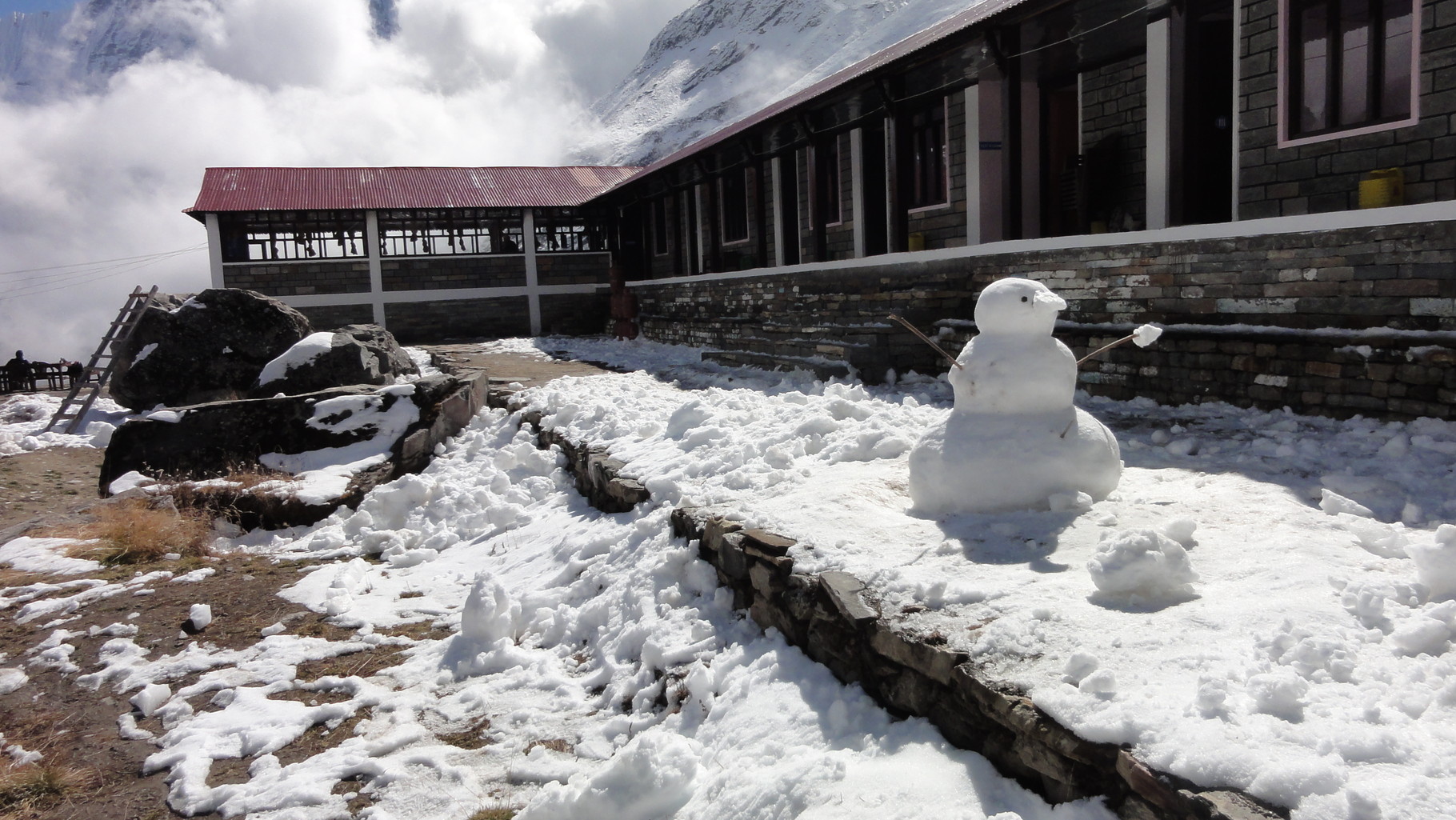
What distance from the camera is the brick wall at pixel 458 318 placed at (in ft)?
73.6

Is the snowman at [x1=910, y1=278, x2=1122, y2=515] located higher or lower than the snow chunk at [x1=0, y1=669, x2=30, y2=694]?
higher

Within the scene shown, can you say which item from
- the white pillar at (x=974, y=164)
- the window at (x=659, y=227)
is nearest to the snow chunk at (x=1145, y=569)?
the white pillar at (x=974, y=164)

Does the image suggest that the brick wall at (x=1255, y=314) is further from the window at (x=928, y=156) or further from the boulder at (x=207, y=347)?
the boulder at (x=207, y=347)

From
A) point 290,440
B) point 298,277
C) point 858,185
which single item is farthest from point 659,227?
point 290,440

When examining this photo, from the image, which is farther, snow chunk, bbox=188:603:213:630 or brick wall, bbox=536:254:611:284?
brick wall, bbox=536:254:611:284

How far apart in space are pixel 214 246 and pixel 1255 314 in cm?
2219

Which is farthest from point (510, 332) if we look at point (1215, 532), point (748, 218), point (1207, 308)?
point (1215, 532)

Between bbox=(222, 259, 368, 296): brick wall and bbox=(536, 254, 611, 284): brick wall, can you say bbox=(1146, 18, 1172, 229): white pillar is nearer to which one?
bbox=(536, 254, 611, 284): brick wall

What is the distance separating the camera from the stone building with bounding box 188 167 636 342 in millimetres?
21703

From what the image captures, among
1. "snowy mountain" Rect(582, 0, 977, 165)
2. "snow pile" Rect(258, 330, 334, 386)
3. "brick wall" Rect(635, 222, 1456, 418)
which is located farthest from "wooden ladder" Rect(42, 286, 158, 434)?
"snowy mountain" Rect(582, 0, 977, 165)

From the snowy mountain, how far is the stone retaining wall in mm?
93798

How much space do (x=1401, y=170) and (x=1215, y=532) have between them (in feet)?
14.7

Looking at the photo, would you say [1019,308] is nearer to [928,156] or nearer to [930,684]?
[930,684]

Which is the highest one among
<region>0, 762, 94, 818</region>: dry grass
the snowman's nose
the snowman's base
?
the snowman's nose
